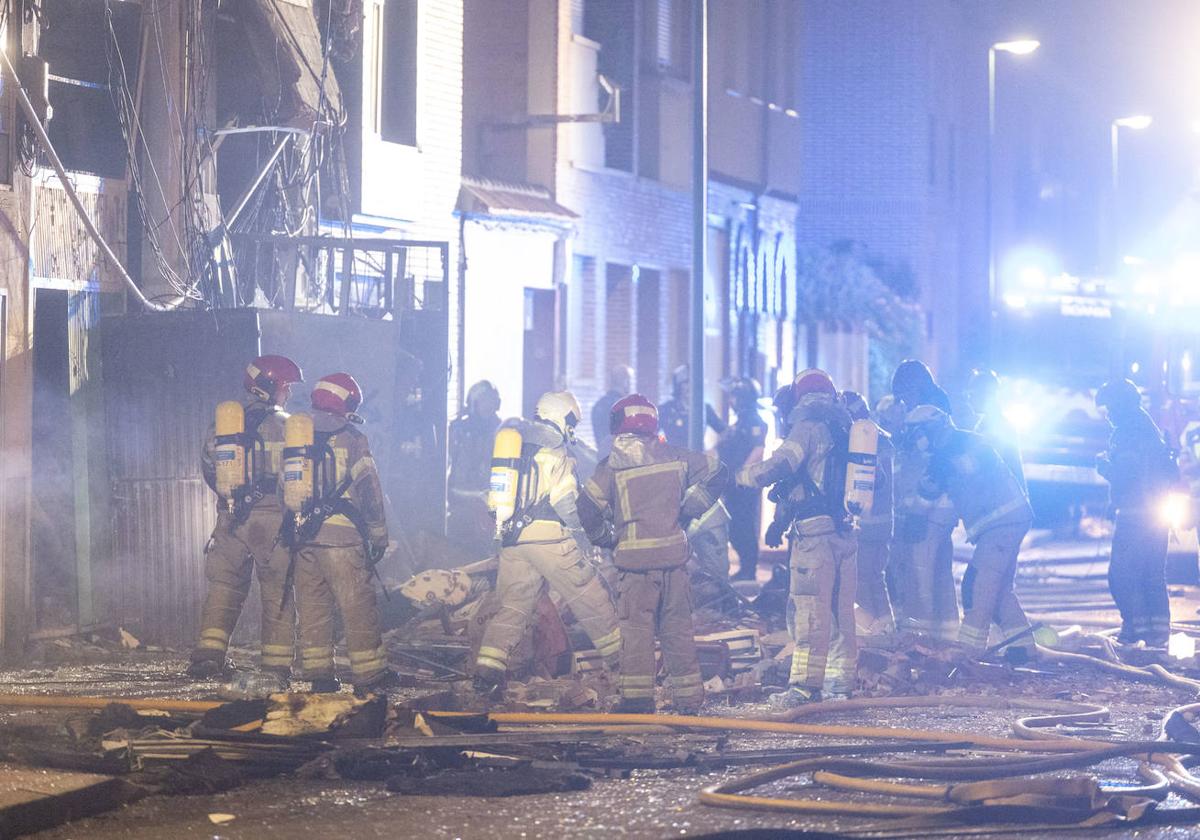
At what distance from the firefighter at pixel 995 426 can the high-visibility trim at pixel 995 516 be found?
0.10 metres

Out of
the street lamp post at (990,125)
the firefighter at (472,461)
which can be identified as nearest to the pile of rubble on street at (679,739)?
the firefighter at (472,461)

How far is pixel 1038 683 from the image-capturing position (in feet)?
39.3

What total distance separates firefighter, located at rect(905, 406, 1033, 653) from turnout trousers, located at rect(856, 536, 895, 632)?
3.70 ft

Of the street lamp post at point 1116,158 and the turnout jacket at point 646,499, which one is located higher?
the street lamp post at point 1116,158

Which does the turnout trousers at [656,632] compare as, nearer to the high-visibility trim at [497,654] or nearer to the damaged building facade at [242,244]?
the high-visibility trim at [497,654]

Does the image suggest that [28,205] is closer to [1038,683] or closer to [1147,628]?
[1038,683]

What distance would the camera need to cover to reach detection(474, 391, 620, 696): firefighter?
10.9 metres

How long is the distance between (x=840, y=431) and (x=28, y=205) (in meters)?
6.04

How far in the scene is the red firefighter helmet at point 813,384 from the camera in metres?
11.6

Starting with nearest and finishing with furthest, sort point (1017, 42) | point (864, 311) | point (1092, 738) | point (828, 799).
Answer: point (828, 799), point (1092, 738), point (1017, 42), point (864, 311)

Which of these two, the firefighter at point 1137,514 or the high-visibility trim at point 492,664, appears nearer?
the high-visibility trim at point 492,664

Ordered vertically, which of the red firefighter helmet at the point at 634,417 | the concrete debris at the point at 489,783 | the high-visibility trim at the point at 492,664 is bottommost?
the concrete debris at the point at 489,783

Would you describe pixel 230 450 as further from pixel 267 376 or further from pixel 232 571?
pixel 232 571

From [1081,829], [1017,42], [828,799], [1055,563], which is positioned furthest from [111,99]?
[1017,42]
